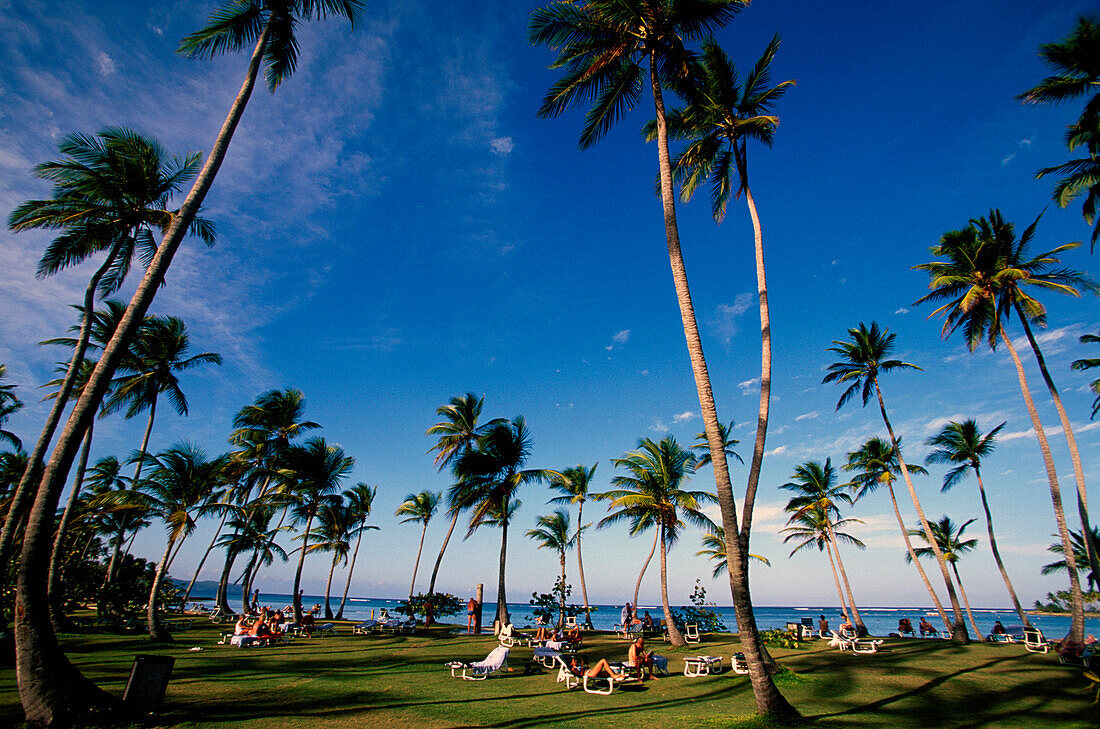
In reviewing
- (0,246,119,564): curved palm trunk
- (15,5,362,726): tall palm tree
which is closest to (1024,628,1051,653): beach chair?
(15,5,362,726): tall palm tree

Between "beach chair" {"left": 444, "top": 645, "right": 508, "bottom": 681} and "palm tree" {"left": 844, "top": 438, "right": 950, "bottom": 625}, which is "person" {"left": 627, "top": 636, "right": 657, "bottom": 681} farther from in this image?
"palm tree" {"left": 844, "top": 438, "right": 950, "bottom": 625}

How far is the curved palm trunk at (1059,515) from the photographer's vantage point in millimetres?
16656

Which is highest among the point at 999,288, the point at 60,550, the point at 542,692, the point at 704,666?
the point at 999,288

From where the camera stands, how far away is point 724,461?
30.7ft

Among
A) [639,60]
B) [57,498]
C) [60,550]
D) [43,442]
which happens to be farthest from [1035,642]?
[60,550]

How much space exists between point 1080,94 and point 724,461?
19390 mm

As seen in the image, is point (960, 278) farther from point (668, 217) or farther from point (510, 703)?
point (510, 703)

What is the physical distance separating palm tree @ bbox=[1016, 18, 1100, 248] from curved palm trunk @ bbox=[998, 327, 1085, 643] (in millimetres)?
5598

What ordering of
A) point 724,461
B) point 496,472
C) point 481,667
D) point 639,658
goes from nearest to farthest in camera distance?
1. point 724,461
2. point 481,667
3. point 639,658
4. point 496,472

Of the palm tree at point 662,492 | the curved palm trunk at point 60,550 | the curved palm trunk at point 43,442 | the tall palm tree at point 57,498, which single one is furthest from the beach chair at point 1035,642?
the curved palm trunk at point 60,550

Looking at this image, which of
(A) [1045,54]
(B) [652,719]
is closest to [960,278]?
(A) [1045,54]

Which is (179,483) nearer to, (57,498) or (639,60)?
(57,498)

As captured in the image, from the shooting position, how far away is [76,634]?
688 inches

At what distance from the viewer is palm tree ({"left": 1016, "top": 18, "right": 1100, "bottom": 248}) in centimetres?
1477
